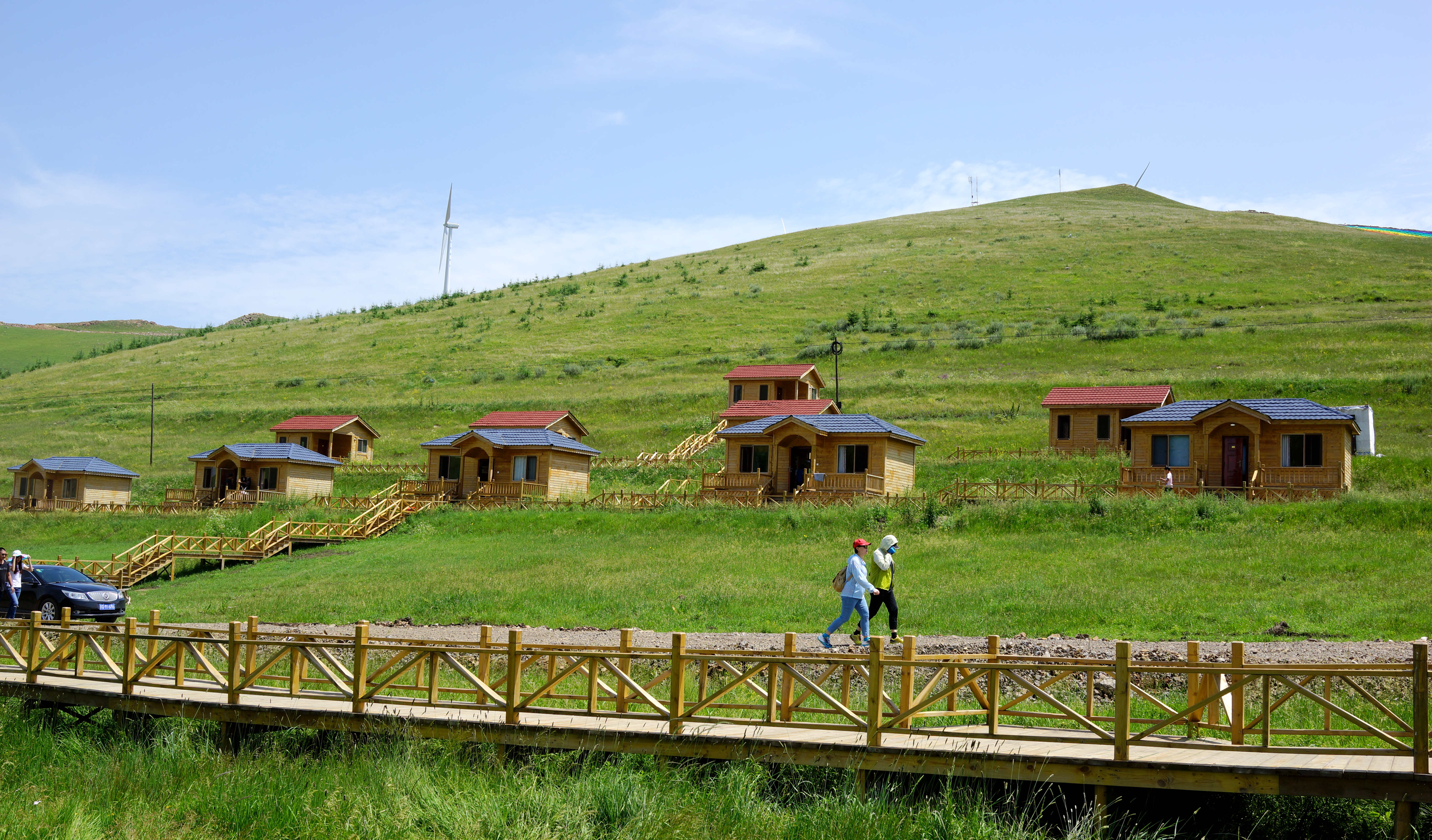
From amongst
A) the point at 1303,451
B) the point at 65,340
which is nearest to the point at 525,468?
the point at 1303,451

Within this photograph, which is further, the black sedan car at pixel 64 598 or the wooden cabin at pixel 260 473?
the wooden cabin at pixel 260 473

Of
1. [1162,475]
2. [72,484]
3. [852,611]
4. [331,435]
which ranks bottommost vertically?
[852,611]

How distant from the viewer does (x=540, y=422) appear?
60.5 meters

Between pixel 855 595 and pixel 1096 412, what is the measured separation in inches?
1499

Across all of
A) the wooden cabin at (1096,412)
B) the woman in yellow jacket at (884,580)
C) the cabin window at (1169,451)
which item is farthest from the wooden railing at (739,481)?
the woman in yellow jacket at (884,580)

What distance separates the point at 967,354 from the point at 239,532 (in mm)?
50754

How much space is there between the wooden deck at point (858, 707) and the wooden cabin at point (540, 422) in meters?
41.7

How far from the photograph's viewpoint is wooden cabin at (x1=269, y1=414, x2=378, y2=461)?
213 feet

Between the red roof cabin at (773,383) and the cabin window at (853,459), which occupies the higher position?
the red roof cabin at (773,383)

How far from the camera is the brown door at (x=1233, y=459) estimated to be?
42375 millimetres

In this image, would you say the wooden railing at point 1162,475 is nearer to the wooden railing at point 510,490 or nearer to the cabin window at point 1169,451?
the cabin window at point 1169,451

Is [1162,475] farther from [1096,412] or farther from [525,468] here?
[525,468]

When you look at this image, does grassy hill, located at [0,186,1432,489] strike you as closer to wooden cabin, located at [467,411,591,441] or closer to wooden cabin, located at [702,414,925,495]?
wooden cabin, located at [467,411,591,441]

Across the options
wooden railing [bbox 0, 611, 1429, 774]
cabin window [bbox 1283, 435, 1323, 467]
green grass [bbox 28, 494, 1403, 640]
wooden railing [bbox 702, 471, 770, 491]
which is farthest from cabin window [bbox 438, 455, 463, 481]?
cabin window [bbox 1283, 435, 1323, 467]
